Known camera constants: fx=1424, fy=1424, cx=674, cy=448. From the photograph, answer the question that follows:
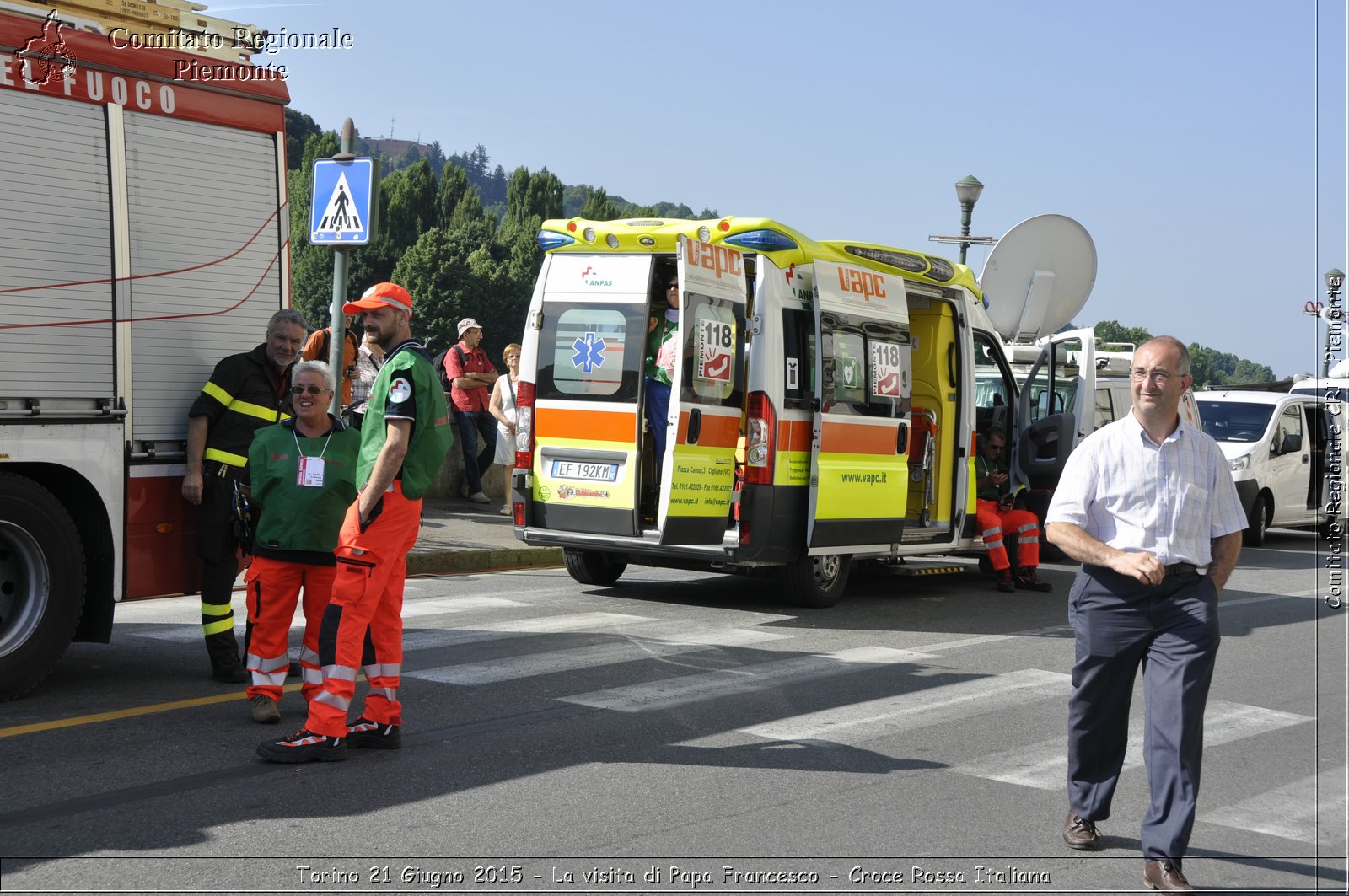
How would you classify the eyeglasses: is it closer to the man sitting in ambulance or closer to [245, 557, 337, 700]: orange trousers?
[245, 557, 337, 700]: orange trousers

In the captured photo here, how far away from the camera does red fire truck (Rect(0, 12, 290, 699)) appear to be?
6711 millimetres

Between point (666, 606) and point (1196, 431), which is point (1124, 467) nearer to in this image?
point (1196, 431)

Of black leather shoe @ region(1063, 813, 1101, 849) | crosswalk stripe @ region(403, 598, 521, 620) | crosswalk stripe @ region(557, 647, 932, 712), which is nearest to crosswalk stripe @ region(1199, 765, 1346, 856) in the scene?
black leather shoe @ region(1063, 813, 1101, 849)

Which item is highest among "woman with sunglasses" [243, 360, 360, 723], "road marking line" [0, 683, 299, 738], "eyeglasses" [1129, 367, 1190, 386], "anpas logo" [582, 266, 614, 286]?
"anpas logo" [582, 266, 614, 286]

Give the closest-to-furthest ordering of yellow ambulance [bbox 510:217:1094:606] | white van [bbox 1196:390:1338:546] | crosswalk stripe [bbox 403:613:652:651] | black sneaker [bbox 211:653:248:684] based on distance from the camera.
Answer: black sneaker [bbox 211:653:248:684], crosswalk stripe [bbox 403:613:652:651], yellow ambulance [bbox 510:217:1094:606], white van [bbox 1196:390:1338:546]

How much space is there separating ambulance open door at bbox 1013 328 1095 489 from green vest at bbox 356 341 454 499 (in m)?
7.95

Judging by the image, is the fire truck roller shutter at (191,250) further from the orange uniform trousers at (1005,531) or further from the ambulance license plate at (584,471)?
the orange uniform trousers at (1005,531)

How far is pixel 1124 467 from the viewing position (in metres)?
4.95

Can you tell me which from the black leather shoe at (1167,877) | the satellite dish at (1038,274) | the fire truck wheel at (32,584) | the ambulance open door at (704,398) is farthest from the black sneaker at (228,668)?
the satellite dish at (1038,274)

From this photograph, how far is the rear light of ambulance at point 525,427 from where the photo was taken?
1054cm

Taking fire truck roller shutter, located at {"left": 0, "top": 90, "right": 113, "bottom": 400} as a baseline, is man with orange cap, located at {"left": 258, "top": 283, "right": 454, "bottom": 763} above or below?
below

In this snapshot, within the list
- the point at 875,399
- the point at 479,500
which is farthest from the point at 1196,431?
the point at 479,500

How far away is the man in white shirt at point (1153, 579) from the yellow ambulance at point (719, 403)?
186 inches

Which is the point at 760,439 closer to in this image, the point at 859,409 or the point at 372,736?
the point at 859,409
